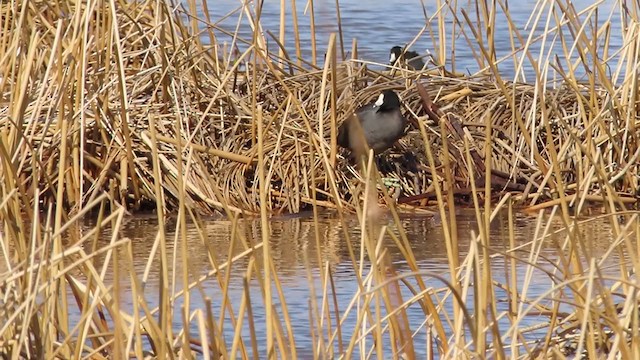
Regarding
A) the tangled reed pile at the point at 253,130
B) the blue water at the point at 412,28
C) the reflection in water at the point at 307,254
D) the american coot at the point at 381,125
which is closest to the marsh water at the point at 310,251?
the reflection in water at the point at 307,254

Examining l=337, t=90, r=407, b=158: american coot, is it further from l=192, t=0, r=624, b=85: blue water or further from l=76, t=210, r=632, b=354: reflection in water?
l=192, t=0, r=624, b=85: blue water

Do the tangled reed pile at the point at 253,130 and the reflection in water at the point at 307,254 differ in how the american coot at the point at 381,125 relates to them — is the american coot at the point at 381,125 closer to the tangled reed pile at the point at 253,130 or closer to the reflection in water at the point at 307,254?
the tangled reed pile at the point at 253,130

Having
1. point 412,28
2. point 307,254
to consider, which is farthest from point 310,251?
point 412,28

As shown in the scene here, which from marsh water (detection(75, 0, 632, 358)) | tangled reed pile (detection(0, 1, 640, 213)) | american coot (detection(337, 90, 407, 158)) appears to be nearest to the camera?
marsh water (detection(75, 0, 632, 358))

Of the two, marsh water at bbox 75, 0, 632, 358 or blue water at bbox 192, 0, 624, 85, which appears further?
blue water at bbox 192, 0, 624, 85

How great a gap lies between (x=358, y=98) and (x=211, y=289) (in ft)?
8.85

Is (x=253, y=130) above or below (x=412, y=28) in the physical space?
below

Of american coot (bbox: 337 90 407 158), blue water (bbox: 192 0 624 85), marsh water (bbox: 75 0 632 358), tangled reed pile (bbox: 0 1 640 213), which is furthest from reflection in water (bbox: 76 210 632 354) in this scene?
blue water (bbox: 192 0 624 85)

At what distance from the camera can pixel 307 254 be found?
173 inches

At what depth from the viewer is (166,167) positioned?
18.5 ft

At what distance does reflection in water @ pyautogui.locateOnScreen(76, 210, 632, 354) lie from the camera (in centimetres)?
403

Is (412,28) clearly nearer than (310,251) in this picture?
No

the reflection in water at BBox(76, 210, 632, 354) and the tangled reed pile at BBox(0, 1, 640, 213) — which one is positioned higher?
the tangled reed pile at BBox(0, 1, 640, 213)

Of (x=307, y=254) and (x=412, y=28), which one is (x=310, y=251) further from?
(x=412, y=28)
